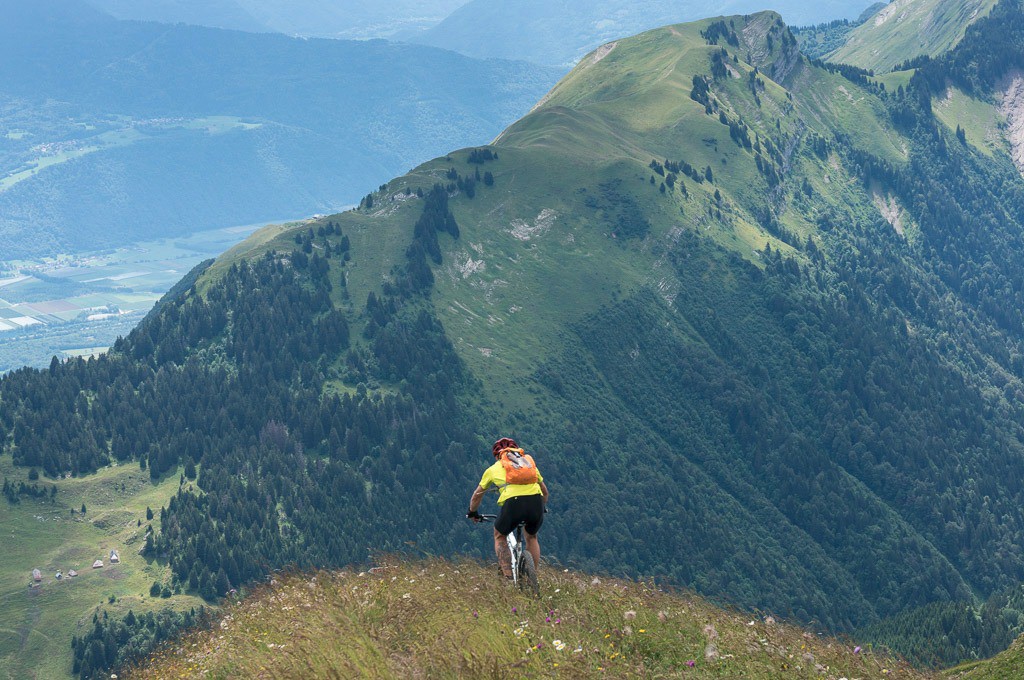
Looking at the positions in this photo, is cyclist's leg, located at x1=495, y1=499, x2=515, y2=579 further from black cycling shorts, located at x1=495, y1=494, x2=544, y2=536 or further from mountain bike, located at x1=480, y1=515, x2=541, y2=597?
mountain bike, located at x1=480, y1=515, x2=541, y2=597

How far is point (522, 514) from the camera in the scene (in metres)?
33.4

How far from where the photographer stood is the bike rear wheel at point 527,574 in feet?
105

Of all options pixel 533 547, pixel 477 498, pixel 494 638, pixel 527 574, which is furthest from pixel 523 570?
pixel 494 638

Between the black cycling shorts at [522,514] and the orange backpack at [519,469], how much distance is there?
55 centimetres

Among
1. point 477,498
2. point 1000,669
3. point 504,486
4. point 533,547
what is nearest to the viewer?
point 1000,669

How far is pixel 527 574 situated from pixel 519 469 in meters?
3.32

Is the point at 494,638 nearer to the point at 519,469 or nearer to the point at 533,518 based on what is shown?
the point at 533,518

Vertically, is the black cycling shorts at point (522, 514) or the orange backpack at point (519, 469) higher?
the orange backpack at point (519, 469)

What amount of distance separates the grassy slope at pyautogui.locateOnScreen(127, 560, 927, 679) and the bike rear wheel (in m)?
0.65

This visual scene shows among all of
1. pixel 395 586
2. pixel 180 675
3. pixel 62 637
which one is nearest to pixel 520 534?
pixel 395 586

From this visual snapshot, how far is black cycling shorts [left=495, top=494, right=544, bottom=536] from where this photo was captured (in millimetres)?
33375

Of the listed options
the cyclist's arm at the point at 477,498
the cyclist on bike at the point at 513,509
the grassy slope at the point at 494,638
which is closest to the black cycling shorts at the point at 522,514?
the cyclist on bike at the point at 513,509

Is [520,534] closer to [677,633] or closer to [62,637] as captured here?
[677,633]

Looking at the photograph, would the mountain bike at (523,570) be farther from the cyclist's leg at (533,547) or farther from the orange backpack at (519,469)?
the orange backpack at (519,469)
